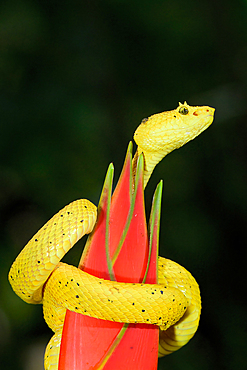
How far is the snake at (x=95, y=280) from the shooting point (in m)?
0.37

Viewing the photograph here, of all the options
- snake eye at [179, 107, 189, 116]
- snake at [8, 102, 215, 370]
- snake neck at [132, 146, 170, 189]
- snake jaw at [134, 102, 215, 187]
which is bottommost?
snake at [8, 102, 215, 370]

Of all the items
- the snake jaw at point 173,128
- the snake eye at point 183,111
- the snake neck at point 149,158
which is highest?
the snake eye at point 183,111

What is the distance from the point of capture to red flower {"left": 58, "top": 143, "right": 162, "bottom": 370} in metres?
0.38

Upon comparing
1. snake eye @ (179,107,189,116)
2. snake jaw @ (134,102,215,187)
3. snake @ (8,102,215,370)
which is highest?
snake eye @ (179,107,189,116)

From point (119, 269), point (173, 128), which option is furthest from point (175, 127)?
point (119, 269)

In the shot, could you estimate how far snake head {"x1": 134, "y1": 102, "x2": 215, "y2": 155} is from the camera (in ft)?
1.39

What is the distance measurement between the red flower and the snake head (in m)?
0.04

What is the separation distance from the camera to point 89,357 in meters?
0.37

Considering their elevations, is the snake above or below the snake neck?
below

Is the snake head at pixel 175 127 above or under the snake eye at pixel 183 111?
under

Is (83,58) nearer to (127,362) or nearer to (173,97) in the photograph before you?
(173,97)

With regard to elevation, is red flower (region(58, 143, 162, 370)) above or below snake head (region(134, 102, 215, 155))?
below

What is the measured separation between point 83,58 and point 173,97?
241 millimetres

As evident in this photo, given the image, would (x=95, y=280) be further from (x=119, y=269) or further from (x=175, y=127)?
(x=175, y=127)
